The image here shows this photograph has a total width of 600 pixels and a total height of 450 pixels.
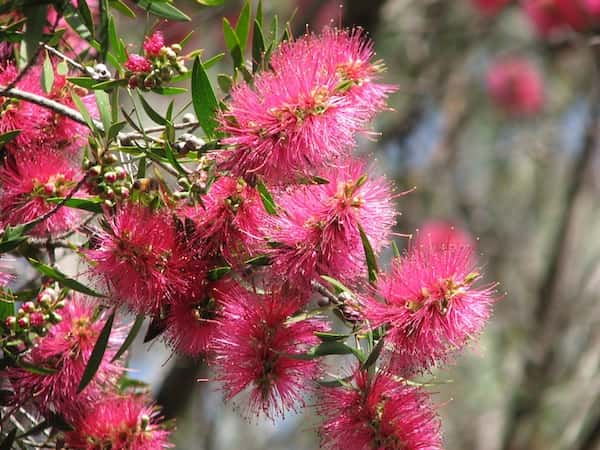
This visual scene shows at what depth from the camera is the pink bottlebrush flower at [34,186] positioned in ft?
5.43

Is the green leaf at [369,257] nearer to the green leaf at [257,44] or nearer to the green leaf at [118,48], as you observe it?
the green leaf at [257,44]

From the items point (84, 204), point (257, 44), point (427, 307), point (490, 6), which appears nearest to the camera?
point (427, 307)

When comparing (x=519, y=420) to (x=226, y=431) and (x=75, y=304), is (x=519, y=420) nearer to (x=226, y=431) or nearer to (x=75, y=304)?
(x=226, y=431)

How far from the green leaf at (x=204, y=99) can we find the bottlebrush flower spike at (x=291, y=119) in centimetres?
4

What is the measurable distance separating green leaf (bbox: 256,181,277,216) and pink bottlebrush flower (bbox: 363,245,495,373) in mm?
236

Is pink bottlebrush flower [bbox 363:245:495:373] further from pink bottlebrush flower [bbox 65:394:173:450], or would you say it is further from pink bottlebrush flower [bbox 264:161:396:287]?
pink bottlebrush flower [bbox 65:394:173:450]

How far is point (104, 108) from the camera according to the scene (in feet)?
5.31

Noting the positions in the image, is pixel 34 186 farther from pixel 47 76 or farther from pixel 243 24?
pixel 243 24

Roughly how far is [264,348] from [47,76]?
2.11 feet

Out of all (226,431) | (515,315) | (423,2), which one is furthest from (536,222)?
(226,431)

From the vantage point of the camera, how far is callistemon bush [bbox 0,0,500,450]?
156 centimetres

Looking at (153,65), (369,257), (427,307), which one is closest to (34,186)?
(153,65)

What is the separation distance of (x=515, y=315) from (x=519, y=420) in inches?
37.6

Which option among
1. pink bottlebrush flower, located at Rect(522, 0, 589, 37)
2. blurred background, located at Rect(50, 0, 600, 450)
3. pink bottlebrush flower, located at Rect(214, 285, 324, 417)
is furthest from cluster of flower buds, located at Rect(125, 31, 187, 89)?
pink bottlebrush flower, located at Rect(522, 0, 589, 37)
